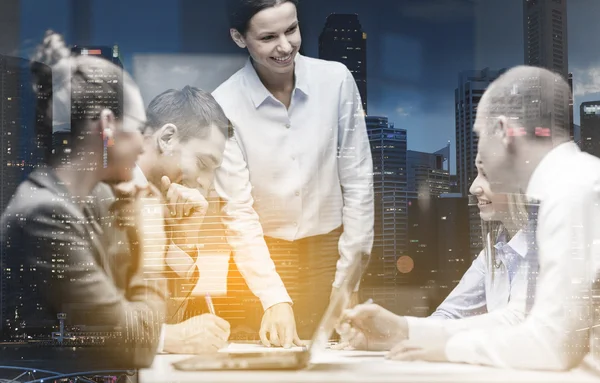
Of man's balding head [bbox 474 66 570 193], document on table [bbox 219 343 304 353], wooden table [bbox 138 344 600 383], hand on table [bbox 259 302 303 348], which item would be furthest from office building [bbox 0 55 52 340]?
man's balding head [bbox 474 66 570 193]

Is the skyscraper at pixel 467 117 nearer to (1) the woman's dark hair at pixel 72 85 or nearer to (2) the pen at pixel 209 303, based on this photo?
(2) the pen at pixel 209 303

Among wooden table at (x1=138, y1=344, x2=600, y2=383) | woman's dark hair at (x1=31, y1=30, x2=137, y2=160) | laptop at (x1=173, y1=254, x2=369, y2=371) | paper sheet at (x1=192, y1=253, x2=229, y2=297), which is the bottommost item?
wooden table at (x1=138, y1=344, x2=600, y2=383)

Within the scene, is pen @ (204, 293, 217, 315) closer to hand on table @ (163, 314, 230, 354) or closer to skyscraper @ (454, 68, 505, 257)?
hand on table @ (163, 314, 230, 354)

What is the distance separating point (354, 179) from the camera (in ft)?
11.2

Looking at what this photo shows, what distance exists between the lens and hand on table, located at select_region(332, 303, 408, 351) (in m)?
3.34

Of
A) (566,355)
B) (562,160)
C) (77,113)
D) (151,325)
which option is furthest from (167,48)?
Answer: (566,355)

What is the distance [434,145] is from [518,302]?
0.93 meters

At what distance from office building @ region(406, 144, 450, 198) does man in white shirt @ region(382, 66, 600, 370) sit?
23 cm

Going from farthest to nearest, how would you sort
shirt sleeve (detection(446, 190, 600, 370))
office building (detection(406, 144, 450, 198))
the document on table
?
office building (detection(406, 144, 450, 198)), the document on table, shirt sleeve (detection(446, 190, 600, 370))

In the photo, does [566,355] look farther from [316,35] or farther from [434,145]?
[316,35]

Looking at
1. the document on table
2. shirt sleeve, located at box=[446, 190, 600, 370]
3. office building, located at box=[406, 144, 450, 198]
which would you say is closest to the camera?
shirt sleeve, located at box=[446, 190, 600, 370]

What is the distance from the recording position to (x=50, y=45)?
346 centimetres

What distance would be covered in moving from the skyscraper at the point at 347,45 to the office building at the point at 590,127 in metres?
1.22

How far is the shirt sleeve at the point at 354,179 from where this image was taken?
3.38m
